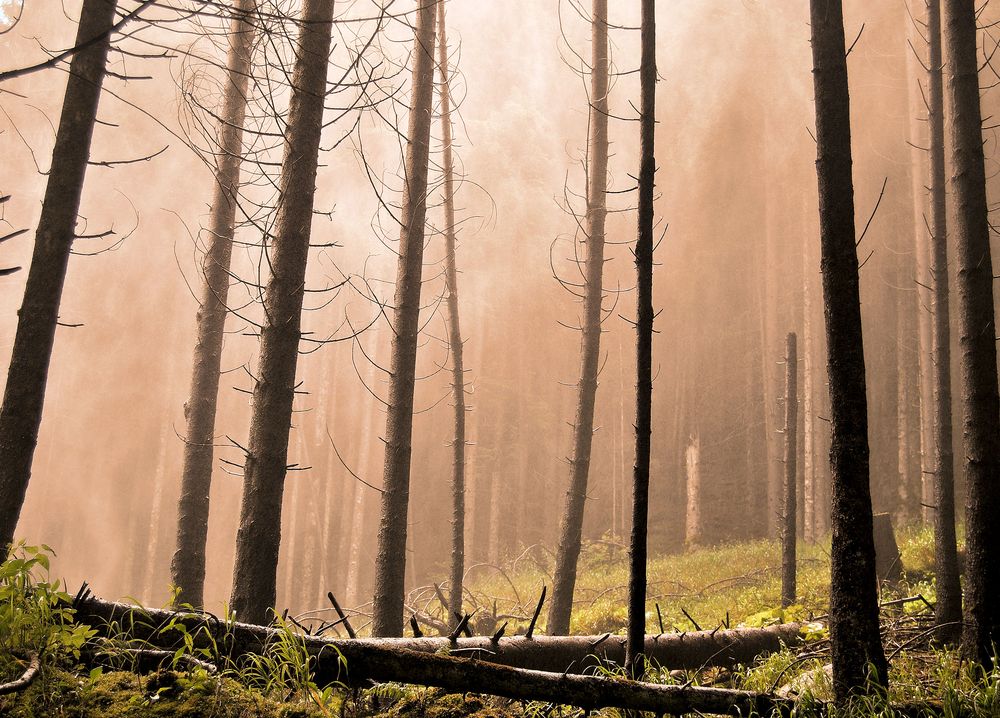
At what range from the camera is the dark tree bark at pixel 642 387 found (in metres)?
4.51

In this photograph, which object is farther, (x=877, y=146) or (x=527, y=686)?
(x=877, y=146)

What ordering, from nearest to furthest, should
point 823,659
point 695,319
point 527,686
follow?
point 527,686 < point 823,659 < point 695,319

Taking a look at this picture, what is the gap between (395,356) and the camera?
7.73 metres

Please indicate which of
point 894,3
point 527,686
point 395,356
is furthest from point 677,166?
point 527,686

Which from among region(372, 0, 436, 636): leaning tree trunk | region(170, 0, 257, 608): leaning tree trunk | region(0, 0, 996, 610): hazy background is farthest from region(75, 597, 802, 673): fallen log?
region(0, 0, 996, 610): hazy background

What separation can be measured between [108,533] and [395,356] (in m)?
26.9

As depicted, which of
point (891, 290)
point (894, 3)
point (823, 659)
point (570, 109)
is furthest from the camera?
point (570, 109)

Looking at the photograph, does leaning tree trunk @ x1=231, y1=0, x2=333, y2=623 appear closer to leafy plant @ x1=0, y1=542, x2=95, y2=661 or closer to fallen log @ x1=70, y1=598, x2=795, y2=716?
fallen log @ x1=70, y1=598, x2=795, y2=716

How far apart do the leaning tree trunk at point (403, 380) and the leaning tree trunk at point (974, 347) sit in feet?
16.4

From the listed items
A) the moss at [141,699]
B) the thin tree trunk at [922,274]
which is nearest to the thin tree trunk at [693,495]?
the thin tree trunk at [922,274]

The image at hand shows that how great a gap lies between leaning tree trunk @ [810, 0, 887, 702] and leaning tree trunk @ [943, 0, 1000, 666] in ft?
5.58

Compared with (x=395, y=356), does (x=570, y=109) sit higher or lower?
higher

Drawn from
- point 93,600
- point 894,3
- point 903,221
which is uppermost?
point 894,3

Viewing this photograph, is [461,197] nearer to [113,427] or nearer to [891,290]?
[891,290]
